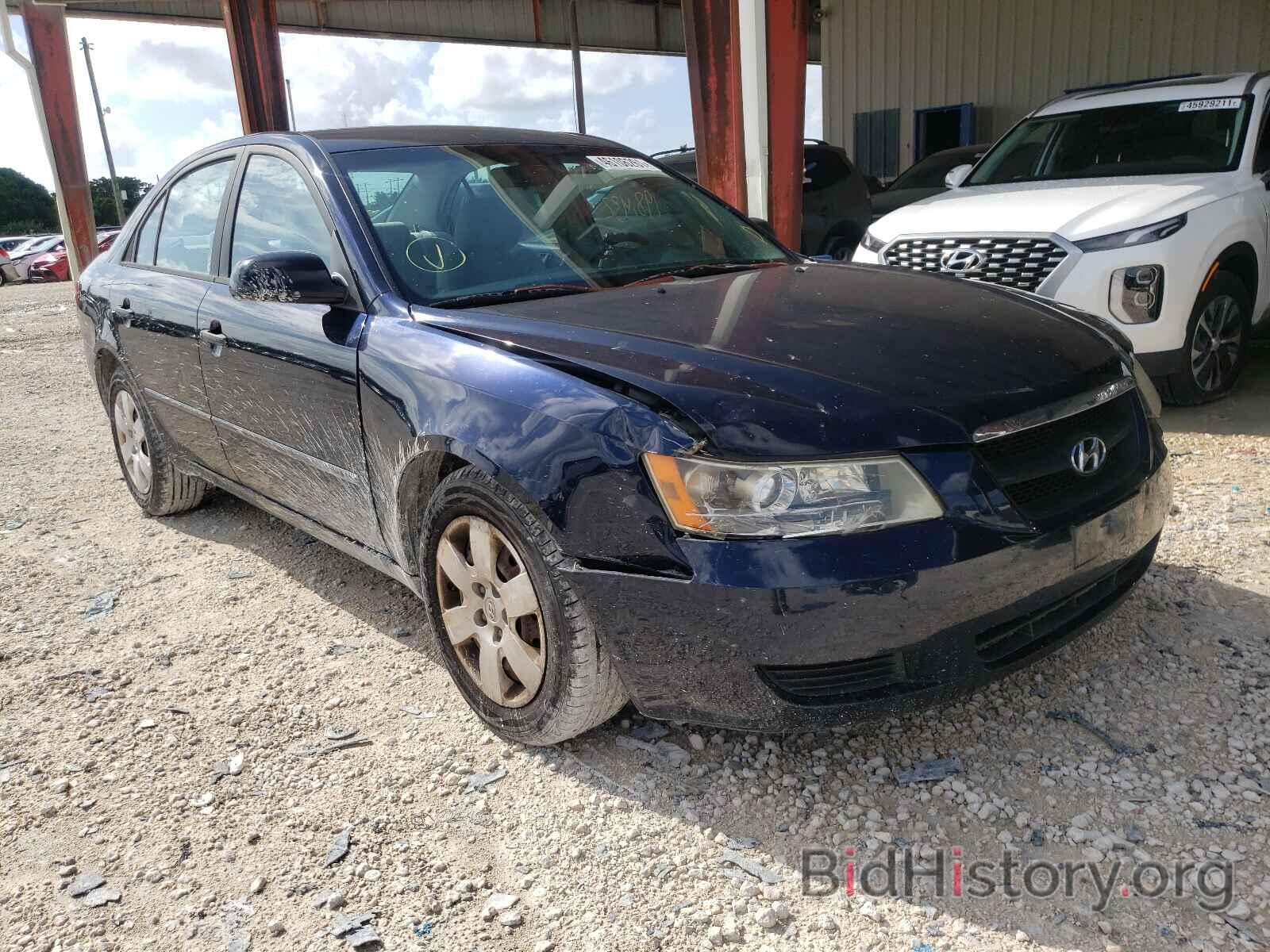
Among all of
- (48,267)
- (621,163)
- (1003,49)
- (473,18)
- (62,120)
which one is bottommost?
(48,267)

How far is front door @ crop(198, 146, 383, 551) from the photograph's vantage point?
9.50 ft

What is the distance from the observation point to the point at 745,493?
2.01 m

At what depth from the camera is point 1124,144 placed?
596cm

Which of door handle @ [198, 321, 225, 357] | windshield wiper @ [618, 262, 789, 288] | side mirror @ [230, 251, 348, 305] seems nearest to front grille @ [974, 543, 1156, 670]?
windshield wiper @ [618, 262, 789, 288]

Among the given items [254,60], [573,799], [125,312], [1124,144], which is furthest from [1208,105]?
[254,60]

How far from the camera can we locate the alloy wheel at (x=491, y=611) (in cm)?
242

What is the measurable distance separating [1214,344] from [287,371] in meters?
4.61

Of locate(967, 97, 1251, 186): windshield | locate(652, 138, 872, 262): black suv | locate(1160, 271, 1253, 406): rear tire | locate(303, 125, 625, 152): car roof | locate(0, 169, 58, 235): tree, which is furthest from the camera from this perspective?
locate(0, 169, 58, 235): tree

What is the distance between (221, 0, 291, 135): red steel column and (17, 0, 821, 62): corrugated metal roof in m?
6.92

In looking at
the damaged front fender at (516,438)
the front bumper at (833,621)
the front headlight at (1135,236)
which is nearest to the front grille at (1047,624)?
the front bumper at (833,621)

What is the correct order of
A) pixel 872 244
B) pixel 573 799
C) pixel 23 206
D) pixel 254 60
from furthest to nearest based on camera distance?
1. pixel 23 206
2. pixel 254 60
3. pixel 872 244
4. pixel 573 799

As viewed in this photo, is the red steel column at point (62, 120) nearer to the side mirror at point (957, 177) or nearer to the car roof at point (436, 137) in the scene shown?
the side mirror at point (957, 177)

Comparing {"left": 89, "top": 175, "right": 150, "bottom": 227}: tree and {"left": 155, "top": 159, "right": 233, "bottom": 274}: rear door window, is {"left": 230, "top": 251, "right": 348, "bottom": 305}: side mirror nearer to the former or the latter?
{"left": 155, "top": 159, "right": 233, "bottom": 274}: rear door window

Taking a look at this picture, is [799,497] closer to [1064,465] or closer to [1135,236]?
[1064,465]
